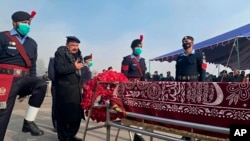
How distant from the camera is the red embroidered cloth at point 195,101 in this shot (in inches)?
75.1

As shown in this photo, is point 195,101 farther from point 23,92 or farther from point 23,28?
point 23,28

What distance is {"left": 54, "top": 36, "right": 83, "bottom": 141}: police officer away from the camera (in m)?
4.32

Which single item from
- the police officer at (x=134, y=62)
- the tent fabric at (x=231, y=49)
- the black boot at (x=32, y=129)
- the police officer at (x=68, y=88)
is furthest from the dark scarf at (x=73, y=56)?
the tent fabric at (x=231, y=49)

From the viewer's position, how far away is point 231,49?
12.7 m

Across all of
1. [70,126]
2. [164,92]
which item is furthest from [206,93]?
[70,126]

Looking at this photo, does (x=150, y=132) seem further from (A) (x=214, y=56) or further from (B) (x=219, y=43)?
(A) (x=214, y=56)

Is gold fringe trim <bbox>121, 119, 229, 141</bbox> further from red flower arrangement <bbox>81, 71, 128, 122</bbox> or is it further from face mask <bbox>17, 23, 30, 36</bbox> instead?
face mask <bbox>17, 23, 30, 36</bbox>

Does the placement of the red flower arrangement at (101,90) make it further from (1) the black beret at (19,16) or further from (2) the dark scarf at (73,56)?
(1) the black beret at (19,16)

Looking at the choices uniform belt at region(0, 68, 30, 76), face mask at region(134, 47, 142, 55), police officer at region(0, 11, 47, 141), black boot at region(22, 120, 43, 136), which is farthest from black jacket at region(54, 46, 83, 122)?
face mask at region(134, 47, 142, 55)

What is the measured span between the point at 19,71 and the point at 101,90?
1.11 meters

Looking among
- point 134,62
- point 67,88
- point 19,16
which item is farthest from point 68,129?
point 134,62

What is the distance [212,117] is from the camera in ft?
6.80

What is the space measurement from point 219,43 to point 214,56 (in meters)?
2.26

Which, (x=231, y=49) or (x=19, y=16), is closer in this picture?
(x=19, y=16)
